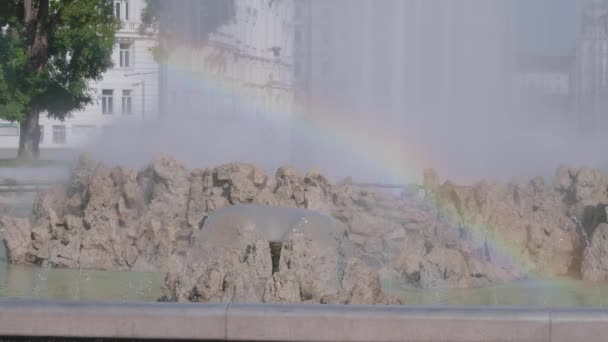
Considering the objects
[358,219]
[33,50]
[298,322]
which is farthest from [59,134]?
[298,322]

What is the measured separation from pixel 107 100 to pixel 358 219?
50439 mm

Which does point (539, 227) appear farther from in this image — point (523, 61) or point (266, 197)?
point (523, 61)

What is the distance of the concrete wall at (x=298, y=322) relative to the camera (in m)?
6.34

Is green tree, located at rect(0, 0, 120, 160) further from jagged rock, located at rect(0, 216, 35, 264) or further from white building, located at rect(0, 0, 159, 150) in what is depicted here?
jagged rock, located at rect(0, 216, 35, 264)

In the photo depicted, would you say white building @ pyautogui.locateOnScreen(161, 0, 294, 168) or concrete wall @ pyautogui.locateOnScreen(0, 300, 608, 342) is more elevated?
white building @ pyautogui.locateOnScreen(161, 0, 294, 168)

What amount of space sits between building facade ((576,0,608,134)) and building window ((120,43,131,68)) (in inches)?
1153

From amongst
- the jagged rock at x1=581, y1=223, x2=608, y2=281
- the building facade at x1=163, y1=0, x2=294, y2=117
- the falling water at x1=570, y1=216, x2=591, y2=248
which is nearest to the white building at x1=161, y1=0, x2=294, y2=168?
the building facade at x1=163, y1=0, x2=294, y2=117

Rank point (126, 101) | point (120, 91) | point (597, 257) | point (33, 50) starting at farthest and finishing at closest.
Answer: point (120, 91) < point (126, 101) < point (33, 50) < point (597, 257)

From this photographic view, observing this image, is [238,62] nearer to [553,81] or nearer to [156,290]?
[553,81]

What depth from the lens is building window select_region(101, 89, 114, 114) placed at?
62.5 m

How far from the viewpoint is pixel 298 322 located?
6.38 meters

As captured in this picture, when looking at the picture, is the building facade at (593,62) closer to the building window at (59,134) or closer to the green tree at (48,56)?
the green tree at (48,56)

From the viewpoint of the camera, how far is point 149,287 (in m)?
12.2

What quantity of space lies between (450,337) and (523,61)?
904 inches
